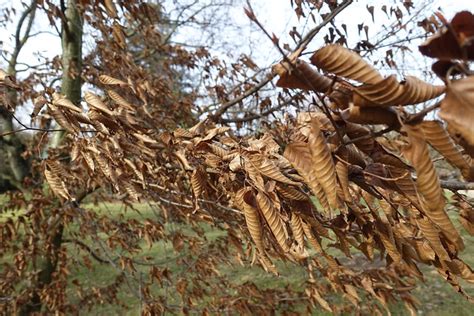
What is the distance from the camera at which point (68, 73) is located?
3479 mm

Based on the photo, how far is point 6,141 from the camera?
12.6 feet

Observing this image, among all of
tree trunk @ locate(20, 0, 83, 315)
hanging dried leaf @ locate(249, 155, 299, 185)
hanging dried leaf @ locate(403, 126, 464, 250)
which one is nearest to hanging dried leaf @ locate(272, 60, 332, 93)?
hanging dried leaf @ locate(403, 126, 464, 250)

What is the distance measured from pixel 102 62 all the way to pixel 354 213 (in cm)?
362

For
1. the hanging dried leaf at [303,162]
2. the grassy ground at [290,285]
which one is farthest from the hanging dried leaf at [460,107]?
the grassy ground at [290,285]

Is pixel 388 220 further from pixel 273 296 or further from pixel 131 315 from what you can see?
pixel 131 315

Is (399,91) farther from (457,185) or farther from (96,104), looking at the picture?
(96,104)

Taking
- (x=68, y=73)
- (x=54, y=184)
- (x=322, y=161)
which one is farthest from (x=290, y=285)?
(x=322, y=161)

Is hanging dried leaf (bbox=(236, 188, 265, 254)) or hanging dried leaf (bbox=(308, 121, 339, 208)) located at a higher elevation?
hanging dried leaf (bbox=(308, 121, 339, 208))

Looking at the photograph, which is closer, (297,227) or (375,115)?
(375,115)

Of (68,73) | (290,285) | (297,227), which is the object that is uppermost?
(68,73)

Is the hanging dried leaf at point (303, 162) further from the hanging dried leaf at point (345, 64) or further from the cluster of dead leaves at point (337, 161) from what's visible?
the hanging dried leaf at point (345, 64)

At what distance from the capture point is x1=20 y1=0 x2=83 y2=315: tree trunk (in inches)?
136

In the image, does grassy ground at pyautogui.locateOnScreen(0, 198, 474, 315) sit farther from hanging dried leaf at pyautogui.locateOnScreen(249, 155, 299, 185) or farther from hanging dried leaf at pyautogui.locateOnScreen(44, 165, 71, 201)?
hanging dried leaf at pyautogui.locateOnScreen(249, 155, 299, 185)

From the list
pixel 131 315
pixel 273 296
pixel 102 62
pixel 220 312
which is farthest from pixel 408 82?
pixel 131 315
